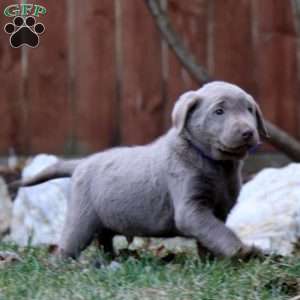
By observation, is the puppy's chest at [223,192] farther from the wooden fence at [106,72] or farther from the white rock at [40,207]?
the wooden fence at [106,72]

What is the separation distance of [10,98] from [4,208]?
3.44 ft

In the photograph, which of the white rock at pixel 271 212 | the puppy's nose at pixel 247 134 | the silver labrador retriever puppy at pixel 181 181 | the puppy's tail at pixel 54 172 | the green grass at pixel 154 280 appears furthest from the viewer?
the white rock at pixel 271 212

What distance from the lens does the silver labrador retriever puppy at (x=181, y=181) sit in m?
4.61

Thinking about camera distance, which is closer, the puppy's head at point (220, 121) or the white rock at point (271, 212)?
the puppy's head at point (220, 121)

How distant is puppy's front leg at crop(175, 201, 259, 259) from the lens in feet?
14.9

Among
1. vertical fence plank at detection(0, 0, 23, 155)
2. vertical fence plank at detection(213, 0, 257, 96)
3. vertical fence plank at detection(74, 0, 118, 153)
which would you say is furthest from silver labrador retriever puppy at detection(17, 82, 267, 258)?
vertical fence plank at detection(213, 0, 257, 96)

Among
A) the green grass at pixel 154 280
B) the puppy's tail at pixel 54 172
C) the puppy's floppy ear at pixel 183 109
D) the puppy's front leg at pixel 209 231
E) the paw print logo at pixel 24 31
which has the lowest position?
the green grass at pixel 154 280

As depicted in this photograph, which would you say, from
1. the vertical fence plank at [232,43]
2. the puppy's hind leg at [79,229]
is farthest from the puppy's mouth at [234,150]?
the vertical fence plank at [232,43]

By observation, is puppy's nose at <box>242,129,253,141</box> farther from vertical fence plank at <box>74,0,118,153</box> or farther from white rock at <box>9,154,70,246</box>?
vertical fence plank at <box>74,0,118,153</box>

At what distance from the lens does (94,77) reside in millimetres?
7965

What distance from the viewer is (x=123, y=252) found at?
519 centimetres

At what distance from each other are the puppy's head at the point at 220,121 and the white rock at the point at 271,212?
1086 mm

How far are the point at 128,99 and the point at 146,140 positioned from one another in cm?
37
